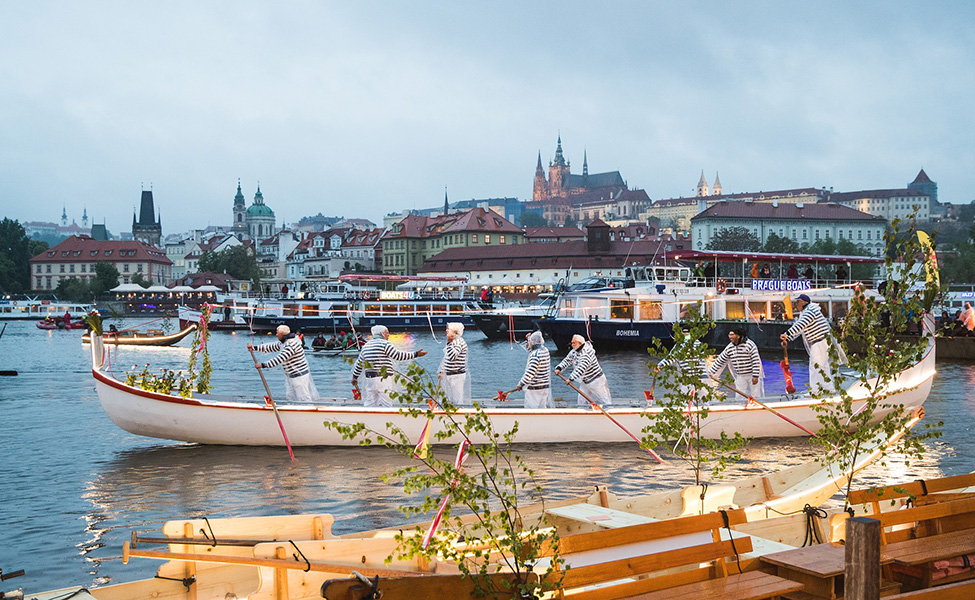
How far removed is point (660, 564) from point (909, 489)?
3.14 meters

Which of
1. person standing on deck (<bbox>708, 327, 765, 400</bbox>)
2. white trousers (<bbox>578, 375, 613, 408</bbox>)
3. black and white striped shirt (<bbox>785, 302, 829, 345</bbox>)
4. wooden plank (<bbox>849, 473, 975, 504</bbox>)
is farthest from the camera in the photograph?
black and white striped shirt (<bbox>785, 302, 829, 345</bbox>)

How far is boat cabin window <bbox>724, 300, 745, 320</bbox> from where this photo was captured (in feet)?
154

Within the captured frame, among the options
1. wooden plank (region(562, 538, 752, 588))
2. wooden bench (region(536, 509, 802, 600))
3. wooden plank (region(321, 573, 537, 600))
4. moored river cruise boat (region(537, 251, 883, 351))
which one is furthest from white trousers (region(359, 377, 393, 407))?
moored river cruise boat (region(537, 251, 883, 351))

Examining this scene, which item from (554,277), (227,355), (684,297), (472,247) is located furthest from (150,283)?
(684,297)

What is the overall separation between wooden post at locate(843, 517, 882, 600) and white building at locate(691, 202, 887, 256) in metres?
126

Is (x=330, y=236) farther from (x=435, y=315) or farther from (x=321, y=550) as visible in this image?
(x=321, y=550)

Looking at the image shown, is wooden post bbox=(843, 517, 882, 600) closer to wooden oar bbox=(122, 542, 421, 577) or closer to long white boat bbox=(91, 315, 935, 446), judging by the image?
wooden oar bbox=(122, 542, 421, 577)

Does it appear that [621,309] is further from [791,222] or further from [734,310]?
[791,222]

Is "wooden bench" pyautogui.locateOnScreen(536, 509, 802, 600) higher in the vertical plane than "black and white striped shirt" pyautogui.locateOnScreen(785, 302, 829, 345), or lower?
lower

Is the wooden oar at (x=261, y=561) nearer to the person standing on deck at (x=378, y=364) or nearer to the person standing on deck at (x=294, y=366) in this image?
the person standing on deck at (x=378, y=364)

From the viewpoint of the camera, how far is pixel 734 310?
47.2 m

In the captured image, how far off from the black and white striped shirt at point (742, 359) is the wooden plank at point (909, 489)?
29.8 ft

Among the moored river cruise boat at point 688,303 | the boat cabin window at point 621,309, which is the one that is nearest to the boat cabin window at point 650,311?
the moored river cruise boat at point 688,303

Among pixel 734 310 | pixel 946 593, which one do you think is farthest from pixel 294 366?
pixel 734 310
